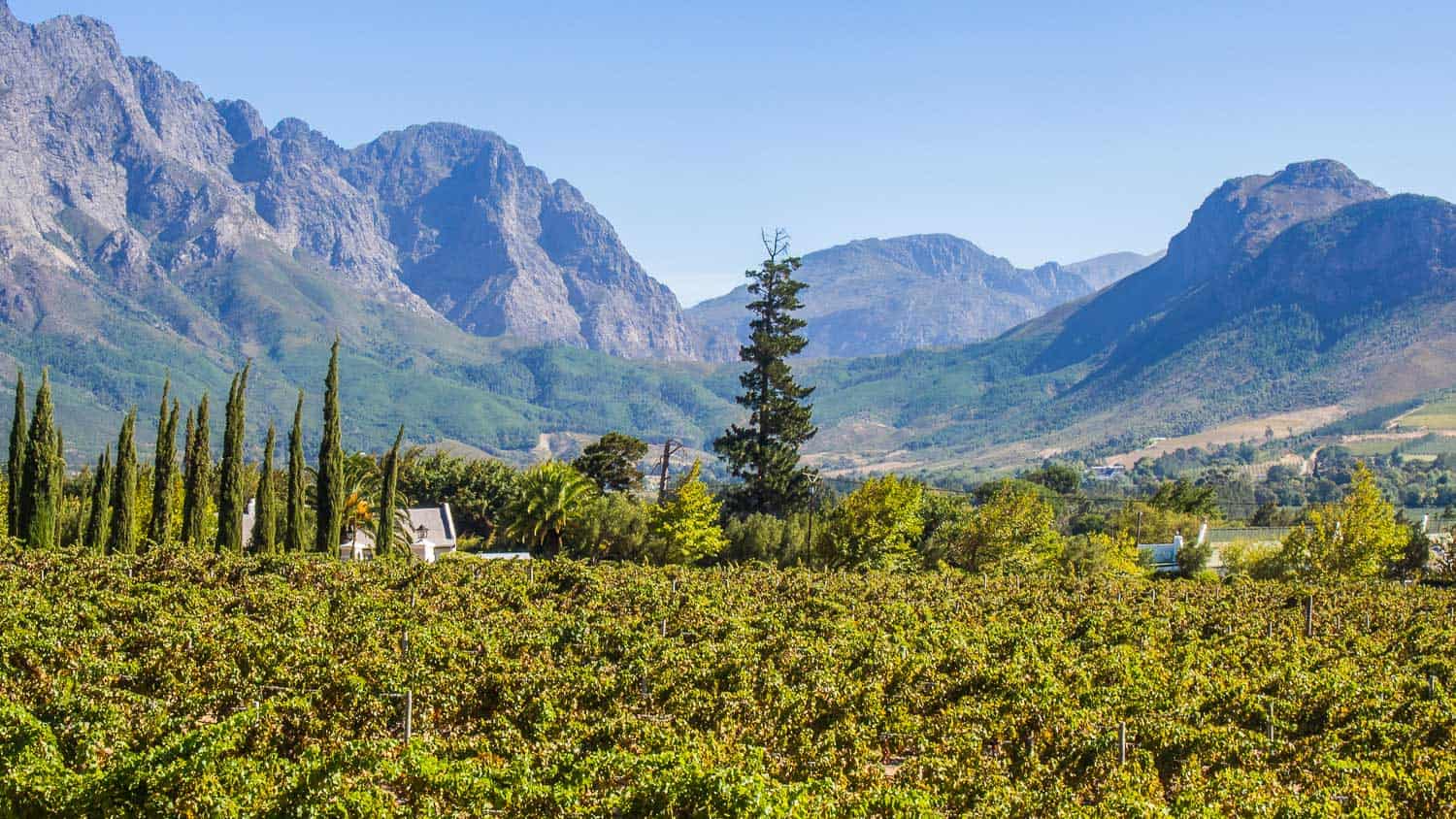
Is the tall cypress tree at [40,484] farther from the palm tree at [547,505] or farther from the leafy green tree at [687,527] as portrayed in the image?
the leafy green tree at [687,527]

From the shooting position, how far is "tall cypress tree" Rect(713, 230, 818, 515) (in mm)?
66375

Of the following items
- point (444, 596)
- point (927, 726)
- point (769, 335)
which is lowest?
point (927, 726)

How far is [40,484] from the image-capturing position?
136 ft

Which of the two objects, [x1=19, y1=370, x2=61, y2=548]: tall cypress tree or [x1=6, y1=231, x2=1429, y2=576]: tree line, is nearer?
[x1=19, y1=370, x2=61, y2=548]: tall cypress tree

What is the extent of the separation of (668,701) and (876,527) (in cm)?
3128

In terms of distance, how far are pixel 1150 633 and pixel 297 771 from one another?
1947 centimetres

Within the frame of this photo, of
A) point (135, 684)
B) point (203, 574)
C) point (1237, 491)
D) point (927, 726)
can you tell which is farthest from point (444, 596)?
point (1237, 491)

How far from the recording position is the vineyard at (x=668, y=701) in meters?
15.7

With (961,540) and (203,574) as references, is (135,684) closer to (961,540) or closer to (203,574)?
(203,574)

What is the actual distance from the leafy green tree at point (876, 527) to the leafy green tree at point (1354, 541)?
15828mm

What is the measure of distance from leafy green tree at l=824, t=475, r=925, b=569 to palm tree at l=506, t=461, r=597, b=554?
11.3m

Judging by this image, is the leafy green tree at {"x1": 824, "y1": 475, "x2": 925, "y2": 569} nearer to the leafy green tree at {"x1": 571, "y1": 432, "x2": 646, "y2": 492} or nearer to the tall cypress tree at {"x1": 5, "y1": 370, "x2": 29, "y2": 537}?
the leafy green tree at {"x1": 571, "y1": 432, "x2": 646, "y2": 492}

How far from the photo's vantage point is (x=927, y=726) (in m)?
21.4

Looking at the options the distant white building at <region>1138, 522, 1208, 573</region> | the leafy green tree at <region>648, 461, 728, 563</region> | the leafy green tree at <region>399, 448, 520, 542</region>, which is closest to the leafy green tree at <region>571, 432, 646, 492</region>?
the leafy green tree at <region>399, 448, 520, 542</region>
